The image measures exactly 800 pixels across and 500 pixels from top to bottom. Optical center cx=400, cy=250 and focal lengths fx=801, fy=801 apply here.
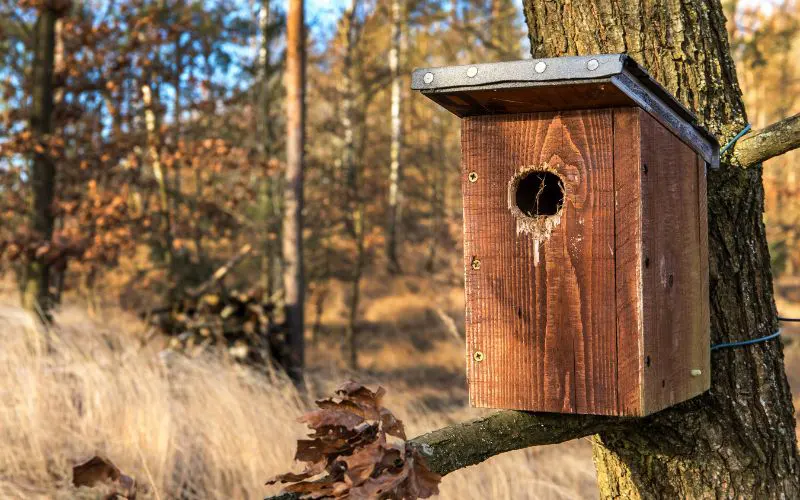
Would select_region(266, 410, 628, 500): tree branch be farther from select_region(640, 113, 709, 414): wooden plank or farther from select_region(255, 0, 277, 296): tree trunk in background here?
select_region(255, 0, 277, 296): tree trunk in background

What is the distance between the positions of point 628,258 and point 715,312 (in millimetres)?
637

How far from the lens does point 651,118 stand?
1.85 meters

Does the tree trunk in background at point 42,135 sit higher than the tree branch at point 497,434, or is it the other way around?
the tree trunk in background at point 42,135

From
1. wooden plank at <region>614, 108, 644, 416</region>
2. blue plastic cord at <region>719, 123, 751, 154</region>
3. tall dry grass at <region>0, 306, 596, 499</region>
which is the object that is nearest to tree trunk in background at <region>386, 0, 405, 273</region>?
tall dry grass at <region>0, 306, 596, 499</region>

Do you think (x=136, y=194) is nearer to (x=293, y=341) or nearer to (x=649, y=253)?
(x=293, y=341)

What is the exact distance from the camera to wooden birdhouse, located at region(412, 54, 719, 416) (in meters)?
1.76

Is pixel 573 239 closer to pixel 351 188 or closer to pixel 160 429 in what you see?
pixel 160 429

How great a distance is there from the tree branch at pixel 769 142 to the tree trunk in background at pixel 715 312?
0.07 metres

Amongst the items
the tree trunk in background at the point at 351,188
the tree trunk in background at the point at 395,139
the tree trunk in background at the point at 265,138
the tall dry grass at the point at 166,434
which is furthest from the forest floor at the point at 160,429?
the tree trunk in background at the point at 395,139

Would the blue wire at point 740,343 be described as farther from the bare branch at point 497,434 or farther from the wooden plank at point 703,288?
the bare branch at point 497,434

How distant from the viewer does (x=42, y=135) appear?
27.7ft

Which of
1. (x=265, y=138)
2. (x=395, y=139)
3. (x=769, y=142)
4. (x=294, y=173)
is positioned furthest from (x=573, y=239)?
(x=395, y=139)

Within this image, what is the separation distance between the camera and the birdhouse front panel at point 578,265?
5.84 feet

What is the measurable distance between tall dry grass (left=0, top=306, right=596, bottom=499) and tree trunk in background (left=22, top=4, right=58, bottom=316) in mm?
2539
